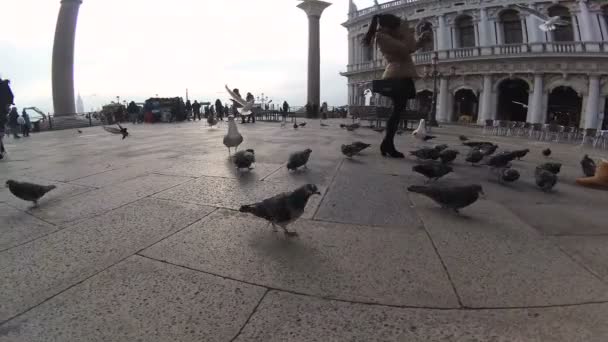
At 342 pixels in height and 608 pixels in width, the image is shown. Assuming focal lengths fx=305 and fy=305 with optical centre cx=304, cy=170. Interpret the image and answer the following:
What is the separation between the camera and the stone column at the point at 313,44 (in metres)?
34.7

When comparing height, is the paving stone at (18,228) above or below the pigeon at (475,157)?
below

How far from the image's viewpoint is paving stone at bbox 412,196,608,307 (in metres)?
2.04

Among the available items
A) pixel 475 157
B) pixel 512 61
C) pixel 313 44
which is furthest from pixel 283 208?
pixel 313 44

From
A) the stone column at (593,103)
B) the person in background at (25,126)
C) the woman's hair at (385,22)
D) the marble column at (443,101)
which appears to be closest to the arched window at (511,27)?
the marble column at (443,101)

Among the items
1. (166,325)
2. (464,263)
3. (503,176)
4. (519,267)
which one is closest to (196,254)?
(166,325)

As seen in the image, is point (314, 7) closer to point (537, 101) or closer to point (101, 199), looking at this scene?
point (537, 101)

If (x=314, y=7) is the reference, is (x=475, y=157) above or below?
below

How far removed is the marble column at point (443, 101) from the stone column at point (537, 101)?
739cm

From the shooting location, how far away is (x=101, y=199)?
4051mm

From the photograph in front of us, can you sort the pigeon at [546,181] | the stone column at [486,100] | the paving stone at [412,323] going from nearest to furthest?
the paving stone at [412,323] → the pigeon at [546,181] → the stone column at [486,100]

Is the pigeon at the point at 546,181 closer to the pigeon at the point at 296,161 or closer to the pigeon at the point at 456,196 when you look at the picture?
the pigeon at the point at 456,196

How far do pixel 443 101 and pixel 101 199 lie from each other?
112 feet

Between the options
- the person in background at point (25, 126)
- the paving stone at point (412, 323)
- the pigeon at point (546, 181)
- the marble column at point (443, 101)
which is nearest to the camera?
the paving stone at point (412, 323)

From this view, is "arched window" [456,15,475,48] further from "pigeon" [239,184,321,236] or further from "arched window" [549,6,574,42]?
"pigeon" [239,184,321,236]
